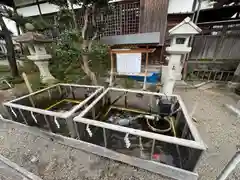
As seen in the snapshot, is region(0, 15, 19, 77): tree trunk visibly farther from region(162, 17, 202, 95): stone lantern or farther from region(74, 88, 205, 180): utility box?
region(162, 17, 202, 95): stone lantern

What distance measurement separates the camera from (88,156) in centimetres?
211

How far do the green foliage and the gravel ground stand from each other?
2.80 meters

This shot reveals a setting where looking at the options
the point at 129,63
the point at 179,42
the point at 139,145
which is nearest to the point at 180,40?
the point at 179,42

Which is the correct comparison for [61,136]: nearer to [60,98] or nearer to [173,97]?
[60,98]

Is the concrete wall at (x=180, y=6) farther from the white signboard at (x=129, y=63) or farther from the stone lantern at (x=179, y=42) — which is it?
the stone lantern at (x=179, y=42)

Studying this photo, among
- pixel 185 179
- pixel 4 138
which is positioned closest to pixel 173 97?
pixel 185 179

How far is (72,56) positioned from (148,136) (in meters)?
3.87

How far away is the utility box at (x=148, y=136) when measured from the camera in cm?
156

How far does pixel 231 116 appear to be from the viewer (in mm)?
3119

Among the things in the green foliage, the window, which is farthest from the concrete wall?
the green foliage

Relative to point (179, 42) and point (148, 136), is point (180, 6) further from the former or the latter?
point (148, 136)

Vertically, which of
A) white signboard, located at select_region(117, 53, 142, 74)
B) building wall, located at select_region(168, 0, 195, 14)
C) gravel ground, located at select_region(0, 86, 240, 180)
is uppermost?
building wall, located at select_region(168, 0, 195, 14)

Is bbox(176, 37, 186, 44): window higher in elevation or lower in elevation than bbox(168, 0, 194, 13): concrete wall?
lower

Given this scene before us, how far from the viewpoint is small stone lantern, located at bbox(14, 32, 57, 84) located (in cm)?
431
